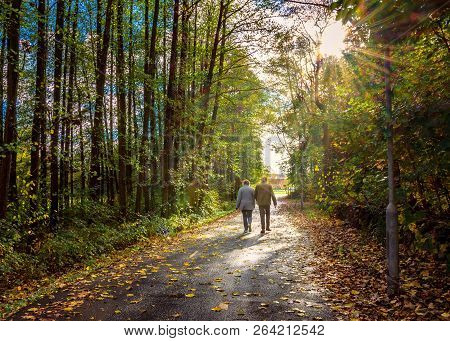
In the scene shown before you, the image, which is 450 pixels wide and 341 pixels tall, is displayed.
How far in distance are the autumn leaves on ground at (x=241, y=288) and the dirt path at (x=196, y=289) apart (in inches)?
0.5

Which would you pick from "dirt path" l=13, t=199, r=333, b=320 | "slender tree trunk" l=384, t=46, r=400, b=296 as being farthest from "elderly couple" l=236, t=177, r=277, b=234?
"slender tree trunk" l=384, t=46, r=400, b=296

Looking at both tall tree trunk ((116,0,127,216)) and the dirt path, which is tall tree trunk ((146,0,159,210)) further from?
the dirt path

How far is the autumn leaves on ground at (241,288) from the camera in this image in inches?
194

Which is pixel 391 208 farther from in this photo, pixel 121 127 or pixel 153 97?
pixel 153 97

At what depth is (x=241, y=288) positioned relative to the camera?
20.3 ft

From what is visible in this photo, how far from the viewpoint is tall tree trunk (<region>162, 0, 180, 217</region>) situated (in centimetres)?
1606

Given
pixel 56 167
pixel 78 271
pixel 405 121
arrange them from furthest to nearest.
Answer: pixel 56 167 → pixel 78 271 → pixel 405 121

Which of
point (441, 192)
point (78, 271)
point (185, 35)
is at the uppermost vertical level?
point (185, 35)

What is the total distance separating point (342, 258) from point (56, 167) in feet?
26.6

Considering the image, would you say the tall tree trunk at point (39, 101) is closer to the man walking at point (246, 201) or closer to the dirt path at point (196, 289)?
the dirt path at point (196, 289)

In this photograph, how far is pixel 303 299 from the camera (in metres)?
5.56
